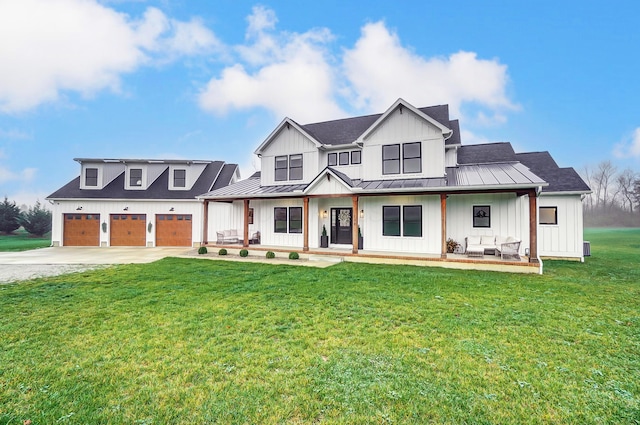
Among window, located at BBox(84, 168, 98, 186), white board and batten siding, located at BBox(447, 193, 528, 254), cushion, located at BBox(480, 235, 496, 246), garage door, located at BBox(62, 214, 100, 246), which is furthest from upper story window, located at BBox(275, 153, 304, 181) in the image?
window, located at BBox(84, 168, 98, 186)

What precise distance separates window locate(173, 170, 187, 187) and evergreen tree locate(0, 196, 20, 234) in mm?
18864

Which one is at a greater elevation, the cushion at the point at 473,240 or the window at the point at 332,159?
the window at the point at 332,159

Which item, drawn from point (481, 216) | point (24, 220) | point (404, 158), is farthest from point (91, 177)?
point (481, 216)

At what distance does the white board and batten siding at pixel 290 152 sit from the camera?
49.2 feet

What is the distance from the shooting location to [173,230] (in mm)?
18422

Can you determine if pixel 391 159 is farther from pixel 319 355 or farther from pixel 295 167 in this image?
pixel 319 355

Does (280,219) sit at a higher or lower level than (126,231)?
higher

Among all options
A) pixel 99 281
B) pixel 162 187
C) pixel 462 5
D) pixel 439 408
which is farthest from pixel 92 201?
pixel 462 5

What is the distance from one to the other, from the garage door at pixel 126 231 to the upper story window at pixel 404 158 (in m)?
15.8

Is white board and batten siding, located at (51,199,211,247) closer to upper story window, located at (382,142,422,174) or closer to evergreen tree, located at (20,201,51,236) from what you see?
evergreen tree, located at (20,201,51,236)

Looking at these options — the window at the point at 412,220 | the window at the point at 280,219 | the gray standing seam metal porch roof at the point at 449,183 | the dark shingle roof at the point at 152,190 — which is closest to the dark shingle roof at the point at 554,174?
the gray standing seam metal porch roof at the point at 449,183

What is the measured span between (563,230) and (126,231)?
24.9m

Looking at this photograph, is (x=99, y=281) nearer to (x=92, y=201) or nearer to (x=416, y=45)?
(x=92, y=201)

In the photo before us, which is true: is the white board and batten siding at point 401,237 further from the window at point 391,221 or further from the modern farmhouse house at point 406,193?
the window at point 391,221
